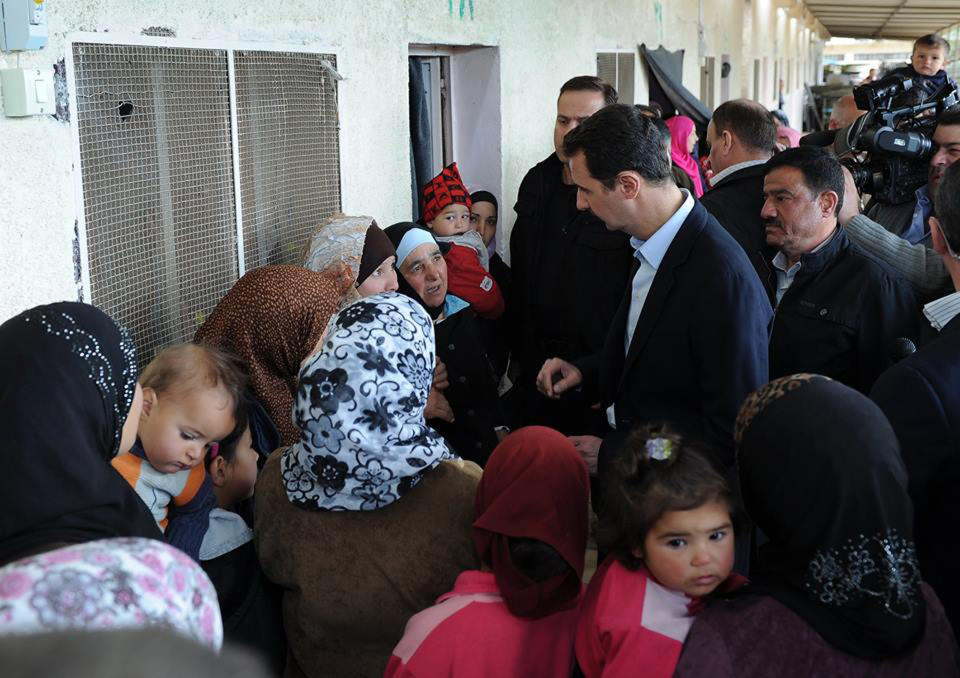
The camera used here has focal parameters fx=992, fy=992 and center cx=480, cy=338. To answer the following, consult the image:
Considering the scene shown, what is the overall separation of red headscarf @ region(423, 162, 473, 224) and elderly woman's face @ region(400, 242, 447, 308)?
28.8 inches

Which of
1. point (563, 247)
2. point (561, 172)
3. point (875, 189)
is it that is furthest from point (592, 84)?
point (875, 189)

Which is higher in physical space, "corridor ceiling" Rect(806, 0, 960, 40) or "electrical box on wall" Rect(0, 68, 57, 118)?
"corridor ceiling" Rect(806, 0, 960, 40)

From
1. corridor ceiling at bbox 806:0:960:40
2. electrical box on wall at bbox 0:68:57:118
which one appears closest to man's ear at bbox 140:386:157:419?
electrical box on wall at bbox 0:68:57:118

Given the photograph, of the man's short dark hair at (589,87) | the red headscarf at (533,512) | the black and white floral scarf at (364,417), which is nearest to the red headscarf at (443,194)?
the man's short dark hair at (589,87)

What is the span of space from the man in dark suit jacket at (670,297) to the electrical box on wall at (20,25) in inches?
53.6

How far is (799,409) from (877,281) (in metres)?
1.50

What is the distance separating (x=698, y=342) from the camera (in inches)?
95.1

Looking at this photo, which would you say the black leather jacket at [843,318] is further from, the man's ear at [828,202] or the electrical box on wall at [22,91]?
the electrical box on wall at [22,91]

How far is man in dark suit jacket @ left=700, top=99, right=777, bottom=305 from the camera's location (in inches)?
140

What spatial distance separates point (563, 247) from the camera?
12.1 ft

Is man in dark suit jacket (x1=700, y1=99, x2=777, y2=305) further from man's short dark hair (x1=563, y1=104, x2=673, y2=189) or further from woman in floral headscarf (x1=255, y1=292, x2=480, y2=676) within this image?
woman in floral headscarf (x1=255, y1=292, x2=480, y2=676)

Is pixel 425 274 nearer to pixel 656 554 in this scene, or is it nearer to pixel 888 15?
pixel 656 554

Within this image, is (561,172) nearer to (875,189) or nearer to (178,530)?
(875,189)

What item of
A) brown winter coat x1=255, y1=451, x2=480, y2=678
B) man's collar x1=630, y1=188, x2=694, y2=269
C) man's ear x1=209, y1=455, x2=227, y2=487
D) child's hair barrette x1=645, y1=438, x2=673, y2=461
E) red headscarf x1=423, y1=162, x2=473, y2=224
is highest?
red headscarf x1=423, y1=162, x2=473, y2=224
